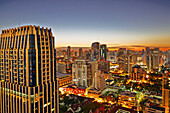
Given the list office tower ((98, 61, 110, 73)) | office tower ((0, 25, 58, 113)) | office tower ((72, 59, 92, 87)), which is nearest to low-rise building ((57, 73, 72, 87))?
office tower ((72, 59, 92, 87))

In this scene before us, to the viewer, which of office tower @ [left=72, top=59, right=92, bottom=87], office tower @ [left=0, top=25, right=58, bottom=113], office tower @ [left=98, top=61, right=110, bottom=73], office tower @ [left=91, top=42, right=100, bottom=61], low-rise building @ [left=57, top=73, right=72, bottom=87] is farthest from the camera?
office tower @ [left=91, top=42, right=100, bottom=61]

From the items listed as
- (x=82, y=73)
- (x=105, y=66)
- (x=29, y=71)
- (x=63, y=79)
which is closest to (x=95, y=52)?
(x=105, y=66)

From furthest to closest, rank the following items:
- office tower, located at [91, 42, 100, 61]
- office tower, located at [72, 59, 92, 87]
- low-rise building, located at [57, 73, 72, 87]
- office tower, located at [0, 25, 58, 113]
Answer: office tower, located at [91, 42, 100, 61]
low-rise building, located at [57, 73, 72, 87]
office tower, located at [72, 59, 92, 87]
office tower, located at [0, 25, 58, 113]

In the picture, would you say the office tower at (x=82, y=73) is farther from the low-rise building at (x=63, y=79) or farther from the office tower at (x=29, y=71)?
the office tower at (x=29, y=71)

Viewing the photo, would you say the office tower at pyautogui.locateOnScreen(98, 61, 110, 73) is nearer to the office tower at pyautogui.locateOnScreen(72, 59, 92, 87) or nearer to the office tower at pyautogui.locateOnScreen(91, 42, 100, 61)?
the office tower at pyautogui.locateOnScreen(91, 42, 100, 61)

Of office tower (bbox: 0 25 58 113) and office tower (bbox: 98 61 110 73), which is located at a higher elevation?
office tower (bbox: 0 25 58 113)

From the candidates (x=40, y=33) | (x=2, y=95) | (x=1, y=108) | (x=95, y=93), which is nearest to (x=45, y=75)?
(x=40, y=33)

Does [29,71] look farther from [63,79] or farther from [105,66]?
[105,66]
